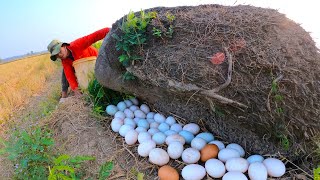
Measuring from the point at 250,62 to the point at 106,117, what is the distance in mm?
2042

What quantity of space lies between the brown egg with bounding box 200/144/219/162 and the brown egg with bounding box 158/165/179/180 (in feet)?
1.05

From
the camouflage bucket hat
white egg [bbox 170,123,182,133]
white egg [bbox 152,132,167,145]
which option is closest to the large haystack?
white egg [bbox 170,123,182,133]

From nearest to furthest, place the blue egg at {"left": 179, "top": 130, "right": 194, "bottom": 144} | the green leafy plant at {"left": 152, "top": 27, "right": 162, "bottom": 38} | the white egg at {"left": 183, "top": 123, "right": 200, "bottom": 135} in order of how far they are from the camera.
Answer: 1. the green leafy plant at {"left": 152, "top": 27, "right": 162, "bottom": 38}
2. the blue egg at {"left": 179, "top": 130, "right": 194, "bottom": 144}
3. the white egg at {"left": 183, "top": 123, "right": 200, "bottom": 135}

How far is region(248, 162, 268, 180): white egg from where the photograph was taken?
2.72m

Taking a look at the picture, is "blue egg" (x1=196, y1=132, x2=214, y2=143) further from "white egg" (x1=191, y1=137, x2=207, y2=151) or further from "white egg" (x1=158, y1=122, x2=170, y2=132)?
"white egg" (x1=158, y1=122, x2=170, y2=132)

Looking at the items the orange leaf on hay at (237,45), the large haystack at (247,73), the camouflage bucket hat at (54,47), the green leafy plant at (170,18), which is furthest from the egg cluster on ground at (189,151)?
the camouflage bucket hat at (54,47)

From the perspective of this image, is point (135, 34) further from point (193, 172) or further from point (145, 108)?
point (193, 172)

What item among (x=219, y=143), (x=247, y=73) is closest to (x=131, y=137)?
(x=219, y=143)

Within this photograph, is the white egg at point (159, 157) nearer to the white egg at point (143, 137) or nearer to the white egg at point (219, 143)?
Answer: the white egg at point (143, 137)

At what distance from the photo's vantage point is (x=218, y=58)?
292 centimetres

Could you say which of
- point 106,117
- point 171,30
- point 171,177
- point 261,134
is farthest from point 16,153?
point 261,134

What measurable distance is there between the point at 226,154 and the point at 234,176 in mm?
298

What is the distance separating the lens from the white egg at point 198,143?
321 centimetres

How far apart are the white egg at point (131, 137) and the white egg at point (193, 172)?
788 mm
